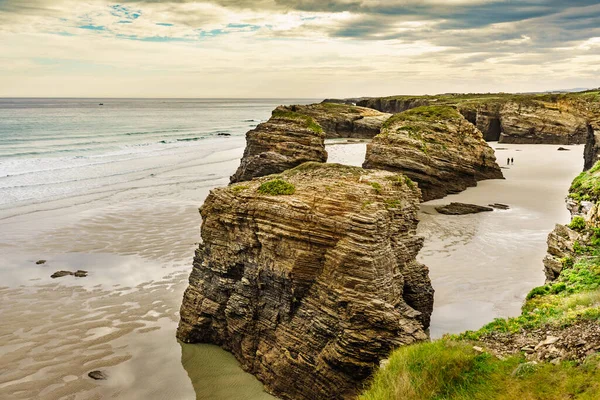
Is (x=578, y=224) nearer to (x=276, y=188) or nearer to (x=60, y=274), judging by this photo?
(x=276, y=188)

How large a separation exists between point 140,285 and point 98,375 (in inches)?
283

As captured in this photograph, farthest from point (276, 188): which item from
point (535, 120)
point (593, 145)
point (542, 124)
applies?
point (542, 124)

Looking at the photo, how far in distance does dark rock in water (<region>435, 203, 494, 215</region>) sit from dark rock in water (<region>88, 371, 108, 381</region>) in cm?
2438

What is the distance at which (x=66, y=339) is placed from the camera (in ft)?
58.6

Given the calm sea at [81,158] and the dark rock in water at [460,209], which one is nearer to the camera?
the dark rock in water at [460,209]

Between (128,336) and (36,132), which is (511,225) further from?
(36,132)

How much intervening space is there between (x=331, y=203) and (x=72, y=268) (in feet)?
56.5

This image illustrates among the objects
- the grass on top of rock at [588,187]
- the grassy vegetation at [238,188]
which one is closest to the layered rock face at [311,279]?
the grassy vegetation at [238,188]

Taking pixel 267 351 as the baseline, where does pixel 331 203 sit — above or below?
above

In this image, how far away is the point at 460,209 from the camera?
33.1 meters

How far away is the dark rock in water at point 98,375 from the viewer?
15.5 meters

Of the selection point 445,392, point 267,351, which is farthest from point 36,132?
point 445,392

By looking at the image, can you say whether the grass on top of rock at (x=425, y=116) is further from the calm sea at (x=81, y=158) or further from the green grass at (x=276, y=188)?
the calm sea at (x=81, y=158)

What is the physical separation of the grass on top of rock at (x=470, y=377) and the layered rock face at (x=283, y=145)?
83.9 feet
